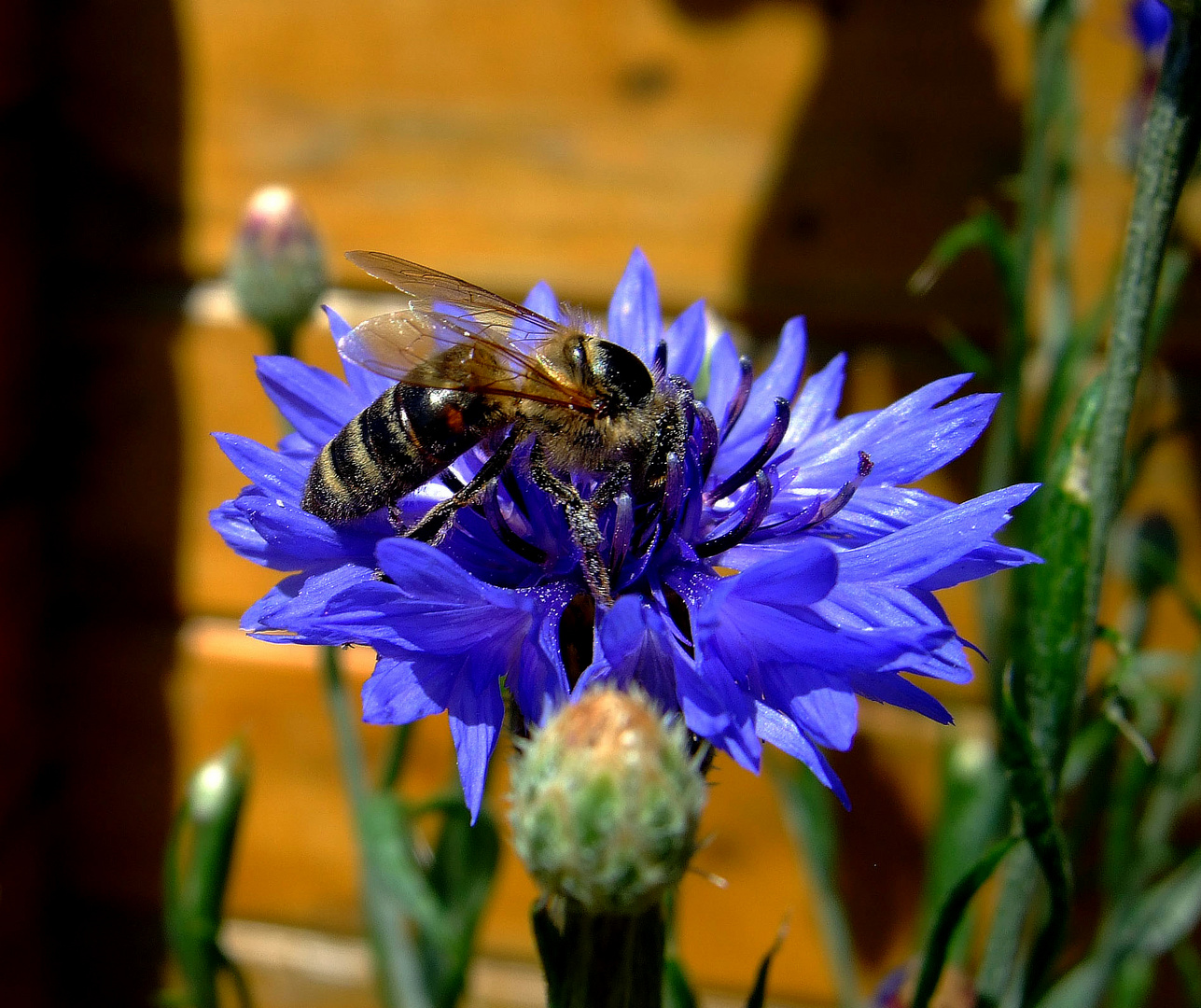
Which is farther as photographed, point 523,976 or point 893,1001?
point 523,976

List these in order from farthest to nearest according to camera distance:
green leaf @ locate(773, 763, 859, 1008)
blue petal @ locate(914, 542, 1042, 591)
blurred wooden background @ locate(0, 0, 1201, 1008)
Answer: blurred wooden background @ locate(0, 0, 1201, 1008) < green leaf @ locate(773, 763, 859, 1008) < blue petal @ locate(914, 542, 1042, 591)

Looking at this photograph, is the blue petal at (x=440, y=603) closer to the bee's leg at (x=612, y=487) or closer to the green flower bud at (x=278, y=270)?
the bee's leg at (x=612, y=487)

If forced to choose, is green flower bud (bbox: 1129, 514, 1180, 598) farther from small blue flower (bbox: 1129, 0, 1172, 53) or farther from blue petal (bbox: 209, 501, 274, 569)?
blue petal (bbox: 209, 501, 274, 569)

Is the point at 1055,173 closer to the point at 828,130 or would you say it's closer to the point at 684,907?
the point at 828,130

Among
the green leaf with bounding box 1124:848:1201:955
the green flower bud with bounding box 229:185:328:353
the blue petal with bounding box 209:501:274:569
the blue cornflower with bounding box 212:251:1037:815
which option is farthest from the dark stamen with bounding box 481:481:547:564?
the green leaf with bounding box 1124:848:1201:955

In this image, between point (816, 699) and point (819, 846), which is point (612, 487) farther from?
point (819, 846)

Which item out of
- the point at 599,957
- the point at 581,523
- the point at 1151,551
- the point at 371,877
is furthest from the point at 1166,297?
the point at 371,877


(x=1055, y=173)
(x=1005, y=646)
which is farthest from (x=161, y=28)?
(x=1005, y=646)
